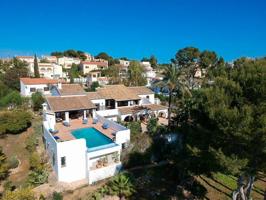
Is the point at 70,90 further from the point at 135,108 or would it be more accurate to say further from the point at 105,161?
the point at 105,161

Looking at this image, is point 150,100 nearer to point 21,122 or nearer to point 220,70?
point 21,122

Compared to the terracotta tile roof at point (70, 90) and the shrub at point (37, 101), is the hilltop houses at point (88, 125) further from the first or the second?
the shrub at point (37, 101)

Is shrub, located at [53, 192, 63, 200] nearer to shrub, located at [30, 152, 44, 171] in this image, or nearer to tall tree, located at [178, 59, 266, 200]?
shrub, located at [30, 152, 44, 171]

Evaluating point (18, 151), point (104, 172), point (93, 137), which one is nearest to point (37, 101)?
point (18, 151)

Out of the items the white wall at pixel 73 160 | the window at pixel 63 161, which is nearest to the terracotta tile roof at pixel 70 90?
the white wall at pixel 73 160

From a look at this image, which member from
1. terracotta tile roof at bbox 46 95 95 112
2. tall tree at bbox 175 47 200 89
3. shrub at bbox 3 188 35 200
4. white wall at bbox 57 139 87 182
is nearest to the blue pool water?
white wall at bbox 57 139 87 182

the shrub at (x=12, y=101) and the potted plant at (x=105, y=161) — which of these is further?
the shrub at (x=12, y=101)
